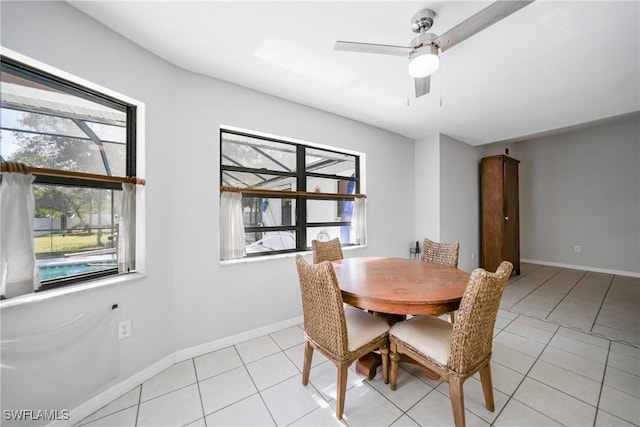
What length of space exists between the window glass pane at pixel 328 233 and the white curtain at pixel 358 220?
0.40ft

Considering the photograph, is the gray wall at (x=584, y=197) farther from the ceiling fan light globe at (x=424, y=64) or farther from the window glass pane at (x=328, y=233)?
the ceiling fan light globe at (x=424, y=64)

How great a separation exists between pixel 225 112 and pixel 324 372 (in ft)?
8.19

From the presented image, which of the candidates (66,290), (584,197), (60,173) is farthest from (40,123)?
(584,197)

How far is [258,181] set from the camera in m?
2.60

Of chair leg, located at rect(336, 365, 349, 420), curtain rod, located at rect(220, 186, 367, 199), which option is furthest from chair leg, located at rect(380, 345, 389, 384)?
curtain rod, located at rect(220, 186, 367, 199)

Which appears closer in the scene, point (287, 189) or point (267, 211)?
point (267, 211)

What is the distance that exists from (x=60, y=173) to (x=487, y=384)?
9.57ft

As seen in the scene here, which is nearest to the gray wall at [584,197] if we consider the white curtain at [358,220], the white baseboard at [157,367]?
the white curtain at [358,220]

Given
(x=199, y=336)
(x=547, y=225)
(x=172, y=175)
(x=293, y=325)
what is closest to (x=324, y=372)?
(x=293, y=325)

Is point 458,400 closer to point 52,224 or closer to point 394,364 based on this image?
point 394,364

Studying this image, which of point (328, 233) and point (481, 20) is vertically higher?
point (481, 20)

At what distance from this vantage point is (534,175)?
5.37 meters

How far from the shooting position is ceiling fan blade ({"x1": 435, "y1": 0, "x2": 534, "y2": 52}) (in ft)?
3.83

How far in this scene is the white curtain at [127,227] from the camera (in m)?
1.72
